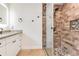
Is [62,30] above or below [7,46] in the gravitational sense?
above

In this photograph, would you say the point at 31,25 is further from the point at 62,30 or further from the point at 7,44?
the point at 7,44

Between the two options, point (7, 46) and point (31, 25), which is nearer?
point (7, 46)

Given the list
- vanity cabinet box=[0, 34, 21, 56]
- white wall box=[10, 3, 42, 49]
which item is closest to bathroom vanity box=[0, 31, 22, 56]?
vanity cabinet box=[0, 34, 21, 56]

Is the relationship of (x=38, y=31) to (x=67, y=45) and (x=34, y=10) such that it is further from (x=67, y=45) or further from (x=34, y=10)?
(x=67, y=45)

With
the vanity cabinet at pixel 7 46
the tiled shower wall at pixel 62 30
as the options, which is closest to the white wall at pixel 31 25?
the tiled shower wall at pixel 62 30

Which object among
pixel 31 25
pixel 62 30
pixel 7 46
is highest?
pixel 31 25

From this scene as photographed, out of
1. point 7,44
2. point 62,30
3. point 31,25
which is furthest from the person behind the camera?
point 31,25

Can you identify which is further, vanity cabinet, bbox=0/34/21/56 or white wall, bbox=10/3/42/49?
white wall, bbox=10/3/42/49

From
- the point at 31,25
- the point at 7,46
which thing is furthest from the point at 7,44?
the point at 31,25

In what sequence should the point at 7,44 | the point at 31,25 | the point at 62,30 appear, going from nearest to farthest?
the point at 7,44, the point at 62,30, the point at 31,25

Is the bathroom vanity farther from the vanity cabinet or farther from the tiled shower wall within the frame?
the tiled shower wall

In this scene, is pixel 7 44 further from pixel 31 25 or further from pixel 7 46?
pixel 31 25

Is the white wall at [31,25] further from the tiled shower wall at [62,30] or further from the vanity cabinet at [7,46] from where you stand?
the vanity cabinet at [7,46]

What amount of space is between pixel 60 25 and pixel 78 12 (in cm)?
111
